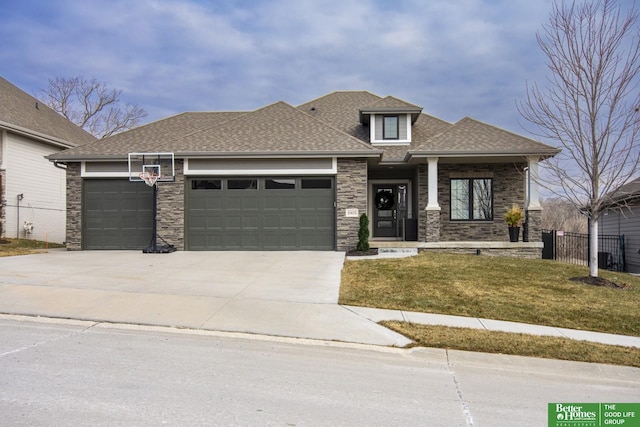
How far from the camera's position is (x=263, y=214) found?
50.1 feet

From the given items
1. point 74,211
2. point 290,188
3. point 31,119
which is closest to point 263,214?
point 290,188

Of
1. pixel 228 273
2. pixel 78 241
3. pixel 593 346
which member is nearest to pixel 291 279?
pixel 228 273

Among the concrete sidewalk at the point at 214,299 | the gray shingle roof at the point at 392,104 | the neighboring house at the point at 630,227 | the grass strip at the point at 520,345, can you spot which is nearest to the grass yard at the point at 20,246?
the concrete sidewalk at the point at 214,299

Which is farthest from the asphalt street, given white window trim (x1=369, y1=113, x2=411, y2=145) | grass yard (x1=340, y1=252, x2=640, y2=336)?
white window trim (x1=369, y1=113, x2=411, y2=145)

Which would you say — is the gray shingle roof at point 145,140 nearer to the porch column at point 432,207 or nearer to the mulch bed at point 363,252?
the mulch bed at point 363,252

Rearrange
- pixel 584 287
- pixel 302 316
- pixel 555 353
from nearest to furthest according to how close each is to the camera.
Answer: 1. pixel 555 353
2. pixel 302 316
3. pixel 584 287

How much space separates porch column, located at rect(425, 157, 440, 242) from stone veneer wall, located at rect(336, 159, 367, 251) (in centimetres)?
226

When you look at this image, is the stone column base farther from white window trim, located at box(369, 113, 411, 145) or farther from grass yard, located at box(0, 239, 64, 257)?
grass yard, located at box(0, 239, 64, 257)

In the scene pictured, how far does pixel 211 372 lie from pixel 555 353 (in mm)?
4340

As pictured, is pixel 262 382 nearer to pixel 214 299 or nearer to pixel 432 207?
pixel 214 299

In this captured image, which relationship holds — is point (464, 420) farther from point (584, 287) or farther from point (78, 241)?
point (78, 241)

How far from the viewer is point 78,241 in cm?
1569

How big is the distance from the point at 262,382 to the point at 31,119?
22322 mm

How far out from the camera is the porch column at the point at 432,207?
15109 millimetres
